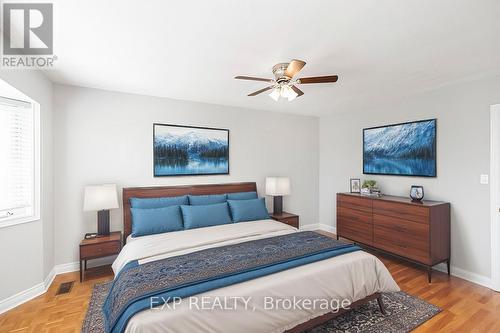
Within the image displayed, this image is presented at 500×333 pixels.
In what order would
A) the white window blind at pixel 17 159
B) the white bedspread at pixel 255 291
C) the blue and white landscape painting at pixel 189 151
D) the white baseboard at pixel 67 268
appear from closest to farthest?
1. the white bedspread at pixel 255 291
2. the white window blind at pixel 17 159
3. the white baseboard at pixel 67 268
4. the blue and white landscape painting at pixel 189 151

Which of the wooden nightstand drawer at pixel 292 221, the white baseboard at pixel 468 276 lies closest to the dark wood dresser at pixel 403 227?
the white baseboard at pixel 468 276

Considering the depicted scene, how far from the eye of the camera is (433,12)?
1.67 m

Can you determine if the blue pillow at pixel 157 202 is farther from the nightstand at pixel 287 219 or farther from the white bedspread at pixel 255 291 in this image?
the nightstand at pixel 287 219

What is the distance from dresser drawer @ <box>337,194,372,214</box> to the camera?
3814 mm

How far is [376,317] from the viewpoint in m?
2.31

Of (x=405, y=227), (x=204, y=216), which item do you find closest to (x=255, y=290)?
(x=204, y=216)

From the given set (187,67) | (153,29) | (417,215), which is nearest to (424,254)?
(417,215)

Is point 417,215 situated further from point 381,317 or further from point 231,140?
point 231,140

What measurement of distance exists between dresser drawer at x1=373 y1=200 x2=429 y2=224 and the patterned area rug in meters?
1.00

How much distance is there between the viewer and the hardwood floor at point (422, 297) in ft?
7.15

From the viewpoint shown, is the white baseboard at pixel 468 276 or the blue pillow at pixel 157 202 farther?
the blue pillow at pixel 157 202

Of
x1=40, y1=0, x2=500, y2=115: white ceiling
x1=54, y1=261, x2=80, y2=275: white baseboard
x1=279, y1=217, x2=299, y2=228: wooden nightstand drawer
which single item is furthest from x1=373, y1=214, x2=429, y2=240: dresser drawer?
x1=54, y1=261, x2=80, y2=275: white baseboard

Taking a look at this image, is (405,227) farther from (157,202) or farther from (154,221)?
(157,202)

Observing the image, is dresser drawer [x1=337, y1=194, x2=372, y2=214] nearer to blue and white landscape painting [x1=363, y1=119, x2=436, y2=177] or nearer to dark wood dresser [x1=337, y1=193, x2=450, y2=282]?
dark wood dresser [x1=337, y1=193, x2=450, y2=282]
